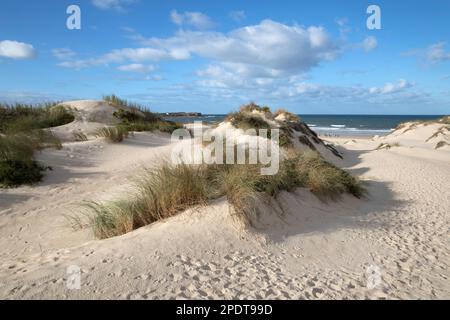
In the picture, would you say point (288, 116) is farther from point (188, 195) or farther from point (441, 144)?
point (188, 195)

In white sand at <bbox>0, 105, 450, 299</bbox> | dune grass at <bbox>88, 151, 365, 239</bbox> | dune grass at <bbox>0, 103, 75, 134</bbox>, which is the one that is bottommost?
white sand at <bbox>0, 105, 450, 299</bbox>

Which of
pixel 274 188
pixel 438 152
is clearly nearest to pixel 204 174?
pixel 274 188

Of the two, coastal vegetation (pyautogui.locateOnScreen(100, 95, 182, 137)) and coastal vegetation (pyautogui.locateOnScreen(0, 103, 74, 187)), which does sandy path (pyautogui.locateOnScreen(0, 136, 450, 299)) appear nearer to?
coastal vegetation (pyautogui.locateOnScreen(0, 103, 74, 187))

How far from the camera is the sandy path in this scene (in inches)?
131

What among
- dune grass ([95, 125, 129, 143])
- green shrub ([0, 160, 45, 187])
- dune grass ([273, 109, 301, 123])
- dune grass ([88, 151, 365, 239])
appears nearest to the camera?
dune grass ([88, 151, 365, 239])

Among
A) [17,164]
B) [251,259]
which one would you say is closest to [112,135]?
[17,164]

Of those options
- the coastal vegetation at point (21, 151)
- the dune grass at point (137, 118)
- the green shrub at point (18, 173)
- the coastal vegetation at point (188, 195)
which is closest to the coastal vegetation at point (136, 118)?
the dune grass at point (137, 118)

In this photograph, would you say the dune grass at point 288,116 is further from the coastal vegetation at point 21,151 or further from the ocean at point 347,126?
the coastal vegetation at point 21,151

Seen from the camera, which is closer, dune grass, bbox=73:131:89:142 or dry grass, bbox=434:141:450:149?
dune grass, bbox=73:131:89:142

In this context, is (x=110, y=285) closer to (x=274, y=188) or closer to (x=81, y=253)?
(x=81, y=253)

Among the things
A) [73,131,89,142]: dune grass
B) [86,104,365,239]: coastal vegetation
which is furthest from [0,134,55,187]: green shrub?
[73,131,89,142]: dune grass

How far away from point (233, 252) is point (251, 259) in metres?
0.24

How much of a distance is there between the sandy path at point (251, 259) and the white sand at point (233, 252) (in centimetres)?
1

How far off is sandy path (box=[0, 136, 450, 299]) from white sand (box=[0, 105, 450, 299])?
0.01m
